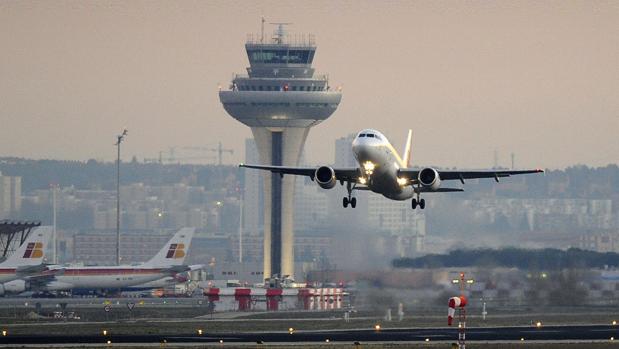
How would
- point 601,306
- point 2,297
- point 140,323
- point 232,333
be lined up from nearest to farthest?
1. point 232,333
2. point 140,323
3. point 601,306
4. point 2,297

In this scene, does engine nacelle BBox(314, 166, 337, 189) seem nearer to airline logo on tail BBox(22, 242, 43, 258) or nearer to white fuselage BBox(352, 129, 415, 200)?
white fuselage BBox(352, 129, 415, 200)

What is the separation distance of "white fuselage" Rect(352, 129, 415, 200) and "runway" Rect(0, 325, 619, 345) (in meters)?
9.64

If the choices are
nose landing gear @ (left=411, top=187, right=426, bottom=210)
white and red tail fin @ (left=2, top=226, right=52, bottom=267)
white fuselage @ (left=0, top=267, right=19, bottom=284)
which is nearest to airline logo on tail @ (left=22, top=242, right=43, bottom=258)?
white and red tail fin @ (left=2, top=226, right=52, bottom=267)

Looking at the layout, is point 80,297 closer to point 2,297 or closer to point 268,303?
point 2,297

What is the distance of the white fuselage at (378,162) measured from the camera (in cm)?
11381

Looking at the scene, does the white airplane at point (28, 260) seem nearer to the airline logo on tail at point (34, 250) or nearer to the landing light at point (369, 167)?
the airline logo on tail at point (34, 250)

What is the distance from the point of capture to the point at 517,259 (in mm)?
150750

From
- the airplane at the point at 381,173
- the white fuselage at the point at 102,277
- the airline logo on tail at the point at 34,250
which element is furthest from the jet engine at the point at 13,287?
the airplane at the point at 381,173

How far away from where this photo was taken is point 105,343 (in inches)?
4267

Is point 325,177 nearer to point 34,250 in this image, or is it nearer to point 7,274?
point 7,274

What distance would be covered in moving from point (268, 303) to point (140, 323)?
114 ft

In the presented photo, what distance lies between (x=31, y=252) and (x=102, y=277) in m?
12.8

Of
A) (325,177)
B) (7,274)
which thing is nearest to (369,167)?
(325,177)

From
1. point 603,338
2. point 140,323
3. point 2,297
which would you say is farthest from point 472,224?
point 603,338
